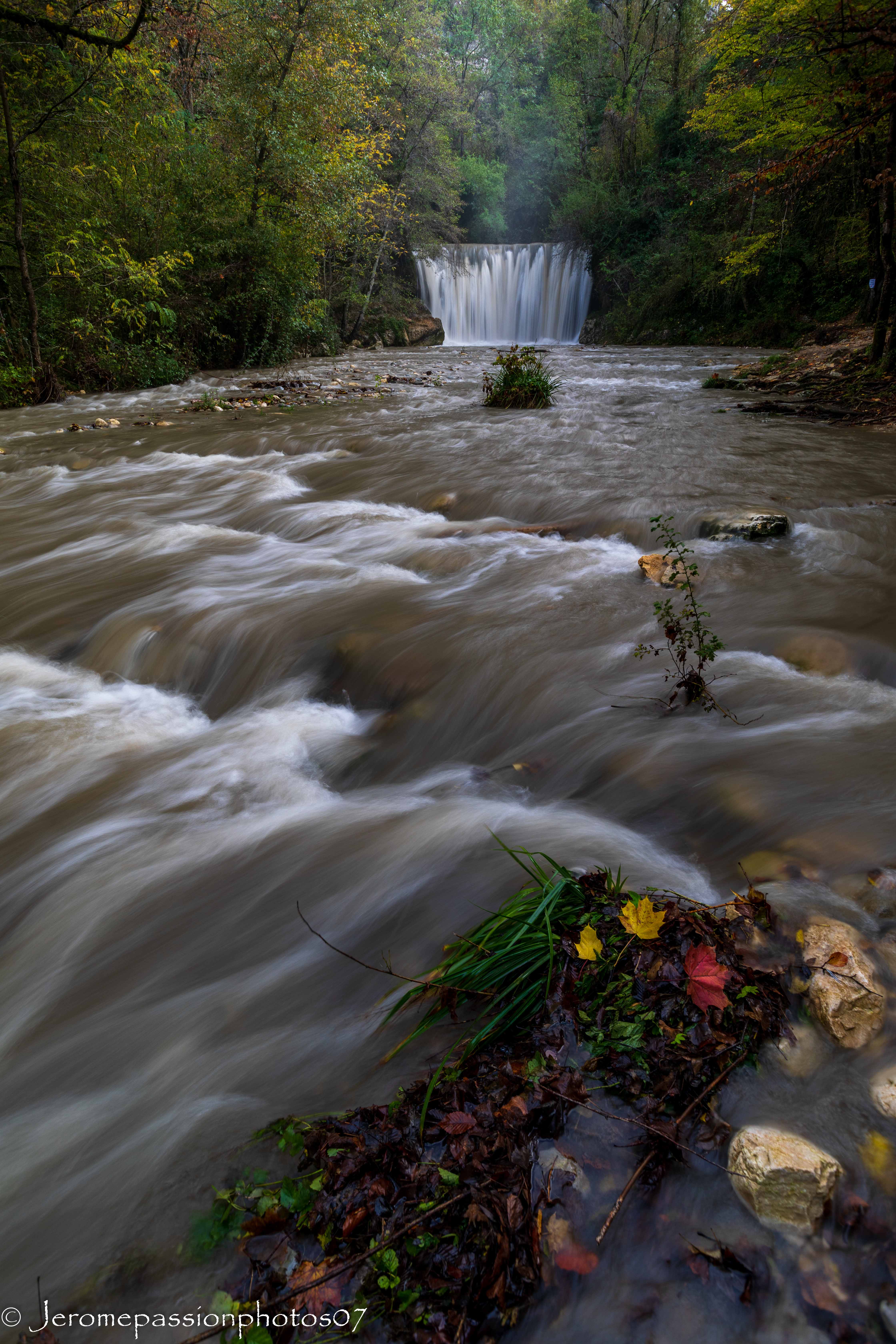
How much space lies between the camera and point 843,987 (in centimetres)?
153

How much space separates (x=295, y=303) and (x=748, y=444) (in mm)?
12186

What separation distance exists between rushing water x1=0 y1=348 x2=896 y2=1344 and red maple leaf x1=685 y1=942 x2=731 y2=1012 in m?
0.16

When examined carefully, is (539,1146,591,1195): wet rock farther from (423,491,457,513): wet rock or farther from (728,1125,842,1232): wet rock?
(423,491,457,513): wet rock

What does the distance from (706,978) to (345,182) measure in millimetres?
18098

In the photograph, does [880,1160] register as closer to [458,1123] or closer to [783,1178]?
[783,1178]

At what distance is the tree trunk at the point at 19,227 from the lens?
9.07 metres

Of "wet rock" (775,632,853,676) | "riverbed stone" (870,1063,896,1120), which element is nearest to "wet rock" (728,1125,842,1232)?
"riverbed stone" (870,1063,896,1120)

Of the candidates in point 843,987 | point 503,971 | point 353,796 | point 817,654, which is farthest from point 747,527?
point 503,971

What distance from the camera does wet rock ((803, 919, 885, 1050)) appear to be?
147 cm

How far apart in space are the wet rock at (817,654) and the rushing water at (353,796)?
0.03 m

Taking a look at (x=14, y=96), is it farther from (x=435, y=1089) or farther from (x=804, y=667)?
(x=435, y=1089)

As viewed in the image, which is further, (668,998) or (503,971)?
(503,971)

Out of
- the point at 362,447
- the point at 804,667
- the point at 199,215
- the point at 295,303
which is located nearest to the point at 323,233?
the point at 295,303

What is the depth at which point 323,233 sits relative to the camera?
15711 millimetres
